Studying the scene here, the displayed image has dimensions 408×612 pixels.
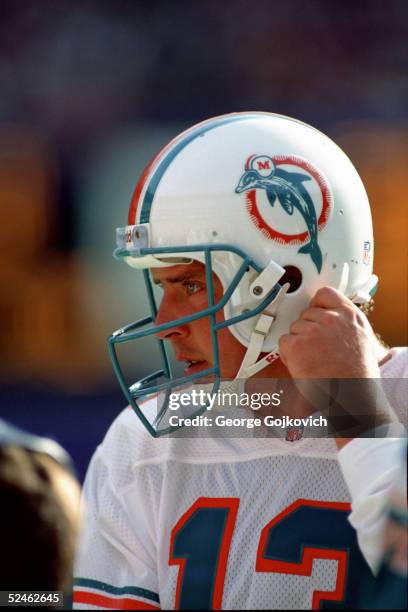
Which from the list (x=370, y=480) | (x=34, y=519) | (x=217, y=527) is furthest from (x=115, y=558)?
(x=34, y=519)

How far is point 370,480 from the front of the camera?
131cm

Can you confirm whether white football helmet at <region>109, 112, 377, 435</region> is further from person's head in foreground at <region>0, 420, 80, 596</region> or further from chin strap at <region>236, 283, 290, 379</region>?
person's head in foreground at <region>0, 420, 80, 596</region>

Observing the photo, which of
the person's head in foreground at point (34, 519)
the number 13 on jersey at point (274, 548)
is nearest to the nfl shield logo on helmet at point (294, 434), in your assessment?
the number 13 on jersey at point (274, 548)

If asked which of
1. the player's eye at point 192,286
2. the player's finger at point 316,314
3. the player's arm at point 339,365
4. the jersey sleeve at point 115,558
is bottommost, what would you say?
the jersey sleeve at point 115,558

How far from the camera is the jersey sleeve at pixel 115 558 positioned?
168cm

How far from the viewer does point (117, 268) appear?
3.96 metres

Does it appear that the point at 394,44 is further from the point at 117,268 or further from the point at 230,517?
the point at 230,517

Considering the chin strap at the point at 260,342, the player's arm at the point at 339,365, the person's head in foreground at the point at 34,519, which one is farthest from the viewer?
the chin strap at the point at 260,342

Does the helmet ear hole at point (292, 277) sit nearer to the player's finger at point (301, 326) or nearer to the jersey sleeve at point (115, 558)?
the player's finger at point (301, 326)

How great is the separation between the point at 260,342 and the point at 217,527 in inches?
12.5

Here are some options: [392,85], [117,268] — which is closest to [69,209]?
[117,268]

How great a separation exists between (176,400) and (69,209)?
2.49 metres

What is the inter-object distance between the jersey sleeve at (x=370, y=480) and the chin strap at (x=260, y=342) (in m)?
0.34

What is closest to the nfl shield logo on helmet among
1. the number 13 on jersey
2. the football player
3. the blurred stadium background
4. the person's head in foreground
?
the football player
